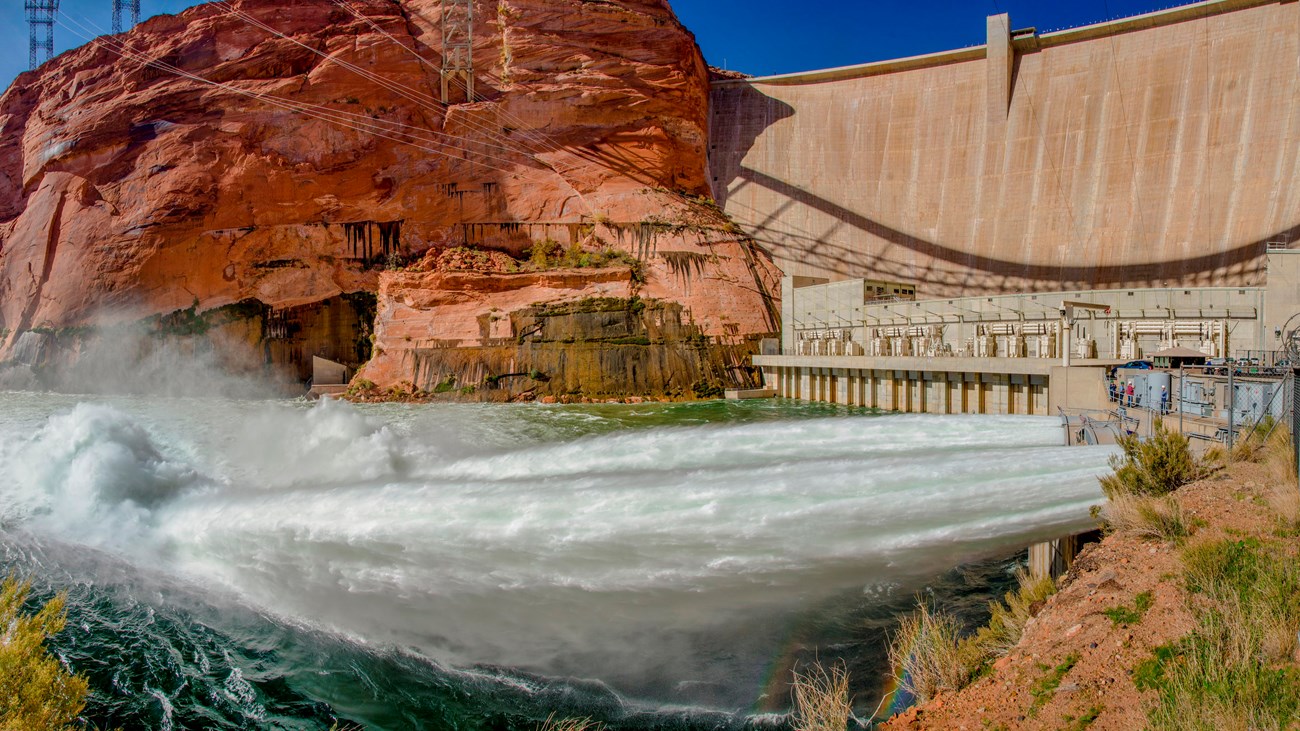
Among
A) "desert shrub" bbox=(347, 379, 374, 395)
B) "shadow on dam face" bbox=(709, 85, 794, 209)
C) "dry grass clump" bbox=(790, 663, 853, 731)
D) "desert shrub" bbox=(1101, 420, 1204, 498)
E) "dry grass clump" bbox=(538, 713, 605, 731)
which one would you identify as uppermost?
"shadow on dam face" bbox=(709, 85, 794, 209)

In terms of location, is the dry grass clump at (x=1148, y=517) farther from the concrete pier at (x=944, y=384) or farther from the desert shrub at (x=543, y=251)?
the desert shrub at (x=543, y=251)

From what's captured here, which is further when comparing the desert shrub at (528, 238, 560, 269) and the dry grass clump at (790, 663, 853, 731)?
→ the desert shrub at (528, 238, 560, 269)

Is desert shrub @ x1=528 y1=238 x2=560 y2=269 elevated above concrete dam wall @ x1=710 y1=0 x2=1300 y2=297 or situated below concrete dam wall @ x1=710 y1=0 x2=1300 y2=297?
below

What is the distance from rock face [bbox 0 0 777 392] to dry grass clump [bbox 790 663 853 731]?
25.2m

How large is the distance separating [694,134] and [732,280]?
10701mm

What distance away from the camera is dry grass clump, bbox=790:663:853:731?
15.3 ft

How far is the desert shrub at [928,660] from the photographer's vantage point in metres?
4.94

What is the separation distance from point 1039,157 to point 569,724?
36.1 m

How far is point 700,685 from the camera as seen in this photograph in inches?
230

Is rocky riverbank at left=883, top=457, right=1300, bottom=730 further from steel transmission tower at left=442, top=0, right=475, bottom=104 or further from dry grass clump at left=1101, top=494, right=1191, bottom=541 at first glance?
steel transmission tower at left=442, top=0, right=475, bottom=104

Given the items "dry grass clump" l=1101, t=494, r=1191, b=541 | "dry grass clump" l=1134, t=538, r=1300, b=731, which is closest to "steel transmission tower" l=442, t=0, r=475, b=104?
"dry grass clump" l=1101, t=494, r=1191, b=541

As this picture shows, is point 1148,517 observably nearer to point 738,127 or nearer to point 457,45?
point 457,45

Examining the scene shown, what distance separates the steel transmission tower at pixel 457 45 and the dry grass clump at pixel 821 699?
35.1 meters

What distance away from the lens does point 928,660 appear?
5.21 m
